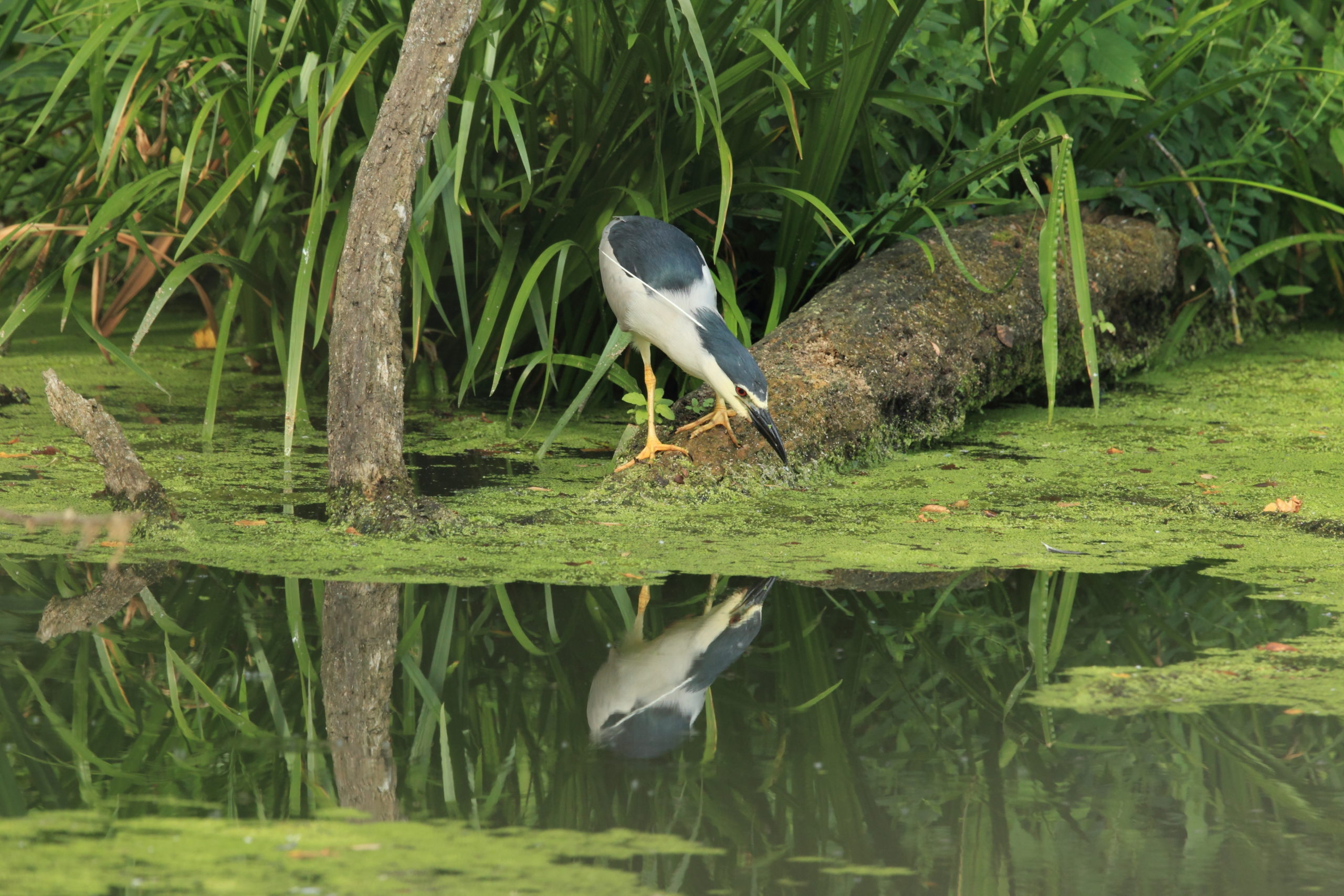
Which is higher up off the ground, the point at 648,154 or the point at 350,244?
the point at 648,154

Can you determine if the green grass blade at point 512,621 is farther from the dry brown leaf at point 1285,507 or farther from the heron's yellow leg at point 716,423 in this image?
the dry brown leaf at point 1285,507

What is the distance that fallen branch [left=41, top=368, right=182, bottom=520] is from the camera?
2.41m

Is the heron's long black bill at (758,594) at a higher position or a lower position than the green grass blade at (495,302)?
lower

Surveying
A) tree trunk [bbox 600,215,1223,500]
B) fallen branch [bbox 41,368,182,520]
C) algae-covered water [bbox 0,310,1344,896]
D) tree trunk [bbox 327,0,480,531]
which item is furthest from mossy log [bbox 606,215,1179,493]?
fallen branch [bbox 41,368,182,520]

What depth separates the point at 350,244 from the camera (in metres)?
2.50

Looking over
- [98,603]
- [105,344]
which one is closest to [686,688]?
[98,603]

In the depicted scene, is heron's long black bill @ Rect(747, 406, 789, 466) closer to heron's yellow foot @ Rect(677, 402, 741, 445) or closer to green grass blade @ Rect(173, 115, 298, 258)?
heron's yellow foot @ Rect(677, 402, 741, 445)

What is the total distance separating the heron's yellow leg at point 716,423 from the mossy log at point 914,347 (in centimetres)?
2

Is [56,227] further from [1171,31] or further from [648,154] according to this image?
[1171,31]

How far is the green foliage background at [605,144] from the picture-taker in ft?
9.91

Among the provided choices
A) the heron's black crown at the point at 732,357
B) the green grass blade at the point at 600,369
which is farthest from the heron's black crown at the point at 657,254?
the green grass blade at the point at 600,369

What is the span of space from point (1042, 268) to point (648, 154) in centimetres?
99

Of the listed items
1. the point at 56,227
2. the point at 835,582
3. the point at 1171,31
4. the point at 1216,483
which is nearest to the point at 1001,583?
the point at 835,582

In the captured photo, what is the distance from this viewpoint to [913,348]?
3.23 m
